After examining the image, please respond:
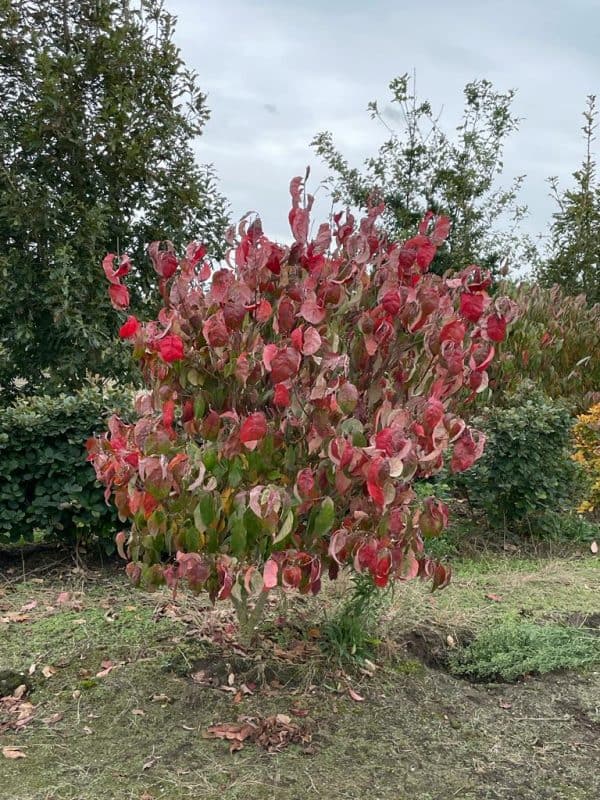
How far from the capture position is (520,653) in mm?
3371

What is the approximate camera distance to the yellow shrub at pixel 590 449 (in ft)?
19.8

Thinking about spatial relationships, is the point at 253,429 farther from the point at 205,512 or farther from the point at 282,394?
the point at 205,512

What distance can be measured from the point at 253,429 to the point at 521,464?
11.9ft

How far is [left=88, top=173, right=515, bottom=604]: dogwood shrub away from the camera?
2.53 m

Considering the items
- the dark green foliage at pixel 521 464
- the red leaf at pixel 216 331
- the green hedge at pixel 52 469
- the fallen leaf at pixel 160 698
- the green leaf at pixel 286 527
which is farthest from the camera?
the dark green foliage at pixel 521 464

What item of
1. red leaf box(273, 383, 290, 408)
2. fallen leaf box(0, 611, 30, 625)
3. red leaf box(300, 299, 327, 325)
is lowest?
fallen leaf box(0, 611, 30, 625)

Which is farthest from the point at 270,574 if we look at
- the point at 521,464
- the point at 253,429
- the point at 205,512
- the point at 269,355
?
the point at 521,464

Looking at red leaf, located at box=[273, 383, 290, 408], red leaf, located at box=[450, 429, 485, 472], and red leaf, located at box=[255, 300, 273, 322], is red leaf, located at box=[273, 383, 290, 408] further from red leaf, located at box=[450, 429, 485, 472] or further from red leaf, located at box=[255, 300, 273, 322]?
red leaf, located at box=[450, 429, 485, 472]

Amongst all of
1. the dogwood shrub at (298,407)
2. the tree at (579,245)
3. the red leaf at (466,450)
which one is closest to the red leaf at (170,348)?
the dogwood shrub at (298,407)

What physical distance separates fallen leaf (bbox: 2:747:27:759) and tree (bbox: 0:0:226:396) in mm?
3559

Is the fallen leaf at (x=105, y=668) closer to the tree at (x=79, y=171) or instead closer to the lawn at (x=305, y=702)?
the lawn at (x=305, y=702)

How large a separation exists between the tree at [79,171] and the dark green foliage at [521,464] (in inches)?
113

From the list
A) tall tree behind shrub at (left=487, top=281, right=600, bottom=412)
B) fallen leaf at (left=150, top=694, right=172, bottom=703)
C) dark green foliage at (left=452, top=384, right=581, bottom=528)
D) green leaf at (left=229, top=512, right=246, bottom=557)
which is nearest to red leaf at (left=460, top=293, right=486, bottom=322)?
green leaf at (left=229, top=512, right=246, bottom=557)

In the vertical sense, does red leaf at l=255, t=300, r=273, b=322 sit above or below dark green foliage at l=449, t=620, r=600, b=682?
above
